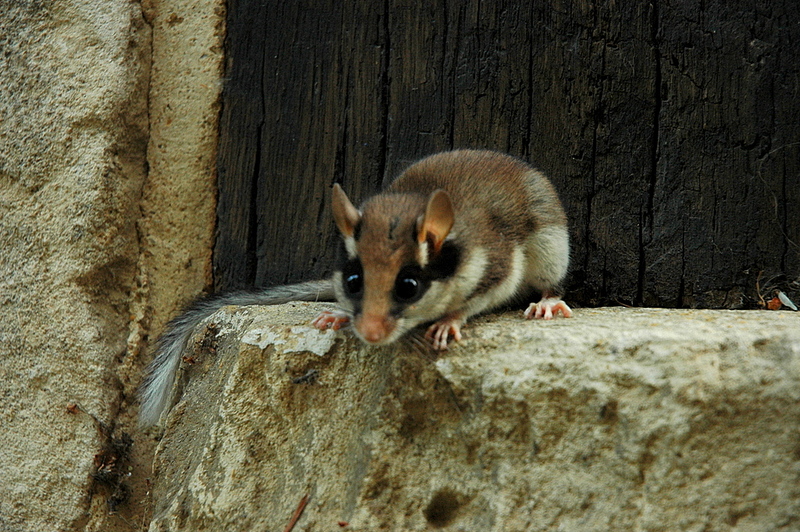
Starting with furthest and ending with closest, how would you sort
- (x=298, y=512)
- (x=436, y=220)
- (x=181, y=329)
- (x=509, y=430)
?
(x=181, y=329) < (x=436, y=220) < (x=298, y=512) < (x=509, y=430)

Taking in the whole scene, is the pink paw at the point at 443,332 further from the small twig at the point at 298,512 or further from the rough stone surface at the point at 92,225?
the rough stone surface at the point at 92,225

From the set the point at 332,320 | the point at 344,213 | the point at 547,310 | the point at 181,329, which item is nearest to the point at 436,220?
the point at 344,213

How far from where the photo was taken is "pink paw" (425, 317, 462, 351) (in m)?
2.94

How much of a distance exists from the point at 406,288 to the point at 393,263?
0.11 metres

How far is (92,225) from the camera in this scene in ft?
12.3

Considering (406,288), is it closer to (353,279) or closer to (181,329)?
(353,279)

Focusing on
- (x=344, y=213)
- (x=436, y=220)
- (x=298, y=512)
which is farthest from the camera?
(x=344, y=213)

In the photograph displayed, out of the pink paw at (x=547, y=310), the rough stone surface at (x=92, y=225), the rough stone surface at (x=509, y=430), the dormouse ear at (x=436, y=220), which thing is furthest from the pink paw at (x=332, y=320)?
the rough stone surface at (x=92, y=225)

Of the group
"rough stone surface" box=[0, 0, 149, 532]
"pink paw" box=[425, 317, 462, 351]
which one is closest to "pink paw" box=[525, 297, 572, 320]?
"pink paw" box=[425, 317, 462, 351]

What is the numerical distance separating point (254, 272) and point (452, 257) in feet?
4.57

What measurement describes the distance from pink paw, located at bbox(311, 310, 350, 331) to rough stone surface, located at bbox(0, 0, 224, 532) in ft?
3.67

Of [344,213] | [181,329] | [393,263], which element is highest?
[344,213]

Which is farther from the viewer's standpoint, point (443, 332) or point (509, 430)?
point (443, 332)

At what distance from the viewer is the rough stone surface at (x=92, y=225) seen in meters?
3.64
